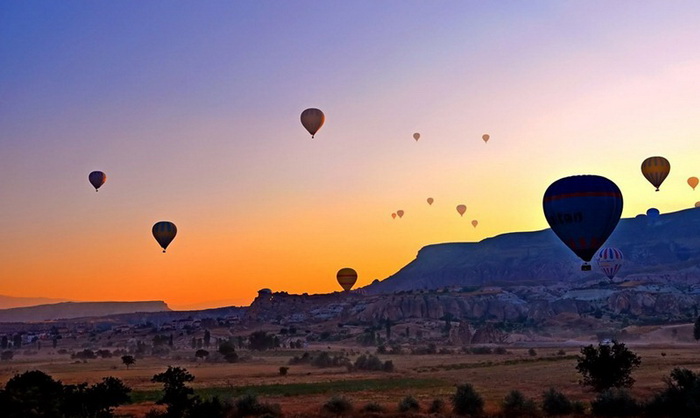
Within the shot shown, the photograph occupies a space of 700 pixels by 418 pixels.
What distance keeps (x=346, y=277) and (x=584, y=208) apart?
78.5 metres

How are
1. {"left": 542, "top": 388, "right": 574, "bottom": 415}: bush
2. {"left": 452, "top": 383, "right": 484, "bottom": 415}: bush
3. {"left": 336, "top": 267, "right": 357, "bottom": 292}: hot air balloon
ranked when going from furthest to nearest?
{"left": 336, "top": 267, "right": 357, "bottom": 292}: hot air balloon < {"left": 452, "top": 383, "right": 484, "bottom": 415}: bush < {"left": 542, "top": 388, "right": 574, "bottom": 415}: bush

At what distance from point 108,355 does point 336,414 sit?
8781 cm

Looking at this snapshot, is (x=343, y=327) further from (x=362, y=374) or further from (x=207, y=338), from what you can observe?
(x=362, y=374)

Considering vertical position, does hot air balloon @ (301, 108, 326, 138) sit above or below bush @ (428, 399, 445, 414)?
above

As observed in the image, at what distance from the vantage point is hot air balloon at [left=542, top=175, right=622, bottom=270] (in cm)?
5203

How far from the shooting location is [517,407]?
104ft

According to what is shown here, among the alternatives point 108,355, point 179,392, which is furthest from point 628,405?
point 108,355

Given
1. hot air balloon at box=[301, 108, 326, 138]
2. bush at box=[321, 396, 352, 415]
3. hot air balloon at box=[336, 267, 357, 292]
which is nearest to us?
bush at box=[321, 396, 352, 415]

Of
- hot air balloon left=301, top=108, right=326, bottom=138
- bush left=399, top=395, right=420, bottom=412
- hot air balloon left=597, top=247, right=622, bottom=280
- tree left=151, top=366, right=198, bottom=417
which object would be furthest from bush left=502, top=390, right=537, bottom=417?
hot air balloon left=597, top=247, right=622, bottom=280

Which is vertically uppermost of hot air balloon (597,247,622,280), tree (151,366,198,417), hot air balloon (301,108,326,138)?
hot air balloon (301,108,326,138)

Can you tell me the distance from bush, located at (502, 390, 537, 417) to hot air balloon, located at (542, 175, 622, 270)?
23619 mm

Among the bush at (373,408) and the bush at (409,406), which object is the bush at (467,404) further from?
the bush at (373,408)

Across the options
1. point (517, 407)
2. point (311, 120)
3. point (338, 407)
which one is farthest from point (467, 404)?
point (311, 120)

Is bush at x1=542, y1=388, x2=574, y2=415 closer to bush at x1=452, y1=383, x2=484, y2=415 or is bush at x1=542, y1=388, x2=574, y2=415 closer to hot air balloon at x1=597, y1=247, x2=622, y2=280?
bush at x1=452, y1=383, x2=484, y2=415
